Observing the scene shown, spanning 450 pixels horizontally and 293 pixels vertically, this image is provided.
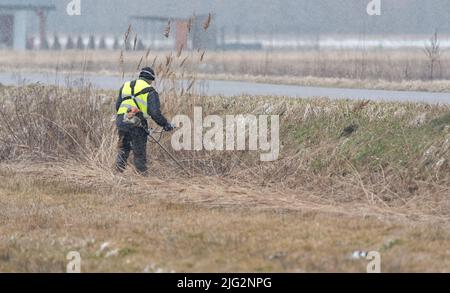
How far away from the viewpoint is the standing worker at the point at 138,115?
15914mm

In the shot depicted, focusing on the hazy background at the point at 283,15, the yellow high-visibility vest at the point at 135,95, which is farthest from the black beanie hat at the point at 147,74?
the hazy background at the point at 283,15

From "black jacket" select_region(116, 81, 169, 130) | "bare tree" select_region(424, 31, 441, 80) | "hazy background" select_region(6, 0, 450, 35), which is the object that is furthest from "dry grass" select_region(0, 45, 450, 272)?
"hazy background" select_region(6, 0, 450, 35)

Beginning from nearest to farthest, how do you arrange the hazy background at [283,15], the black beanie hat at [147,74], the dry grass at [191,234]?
the dry grass at [191,234], the black beanie hat at [147,74], the hazy background at [283,15]

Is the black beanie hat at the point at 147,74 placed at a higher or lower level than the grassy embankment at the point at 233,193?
higher

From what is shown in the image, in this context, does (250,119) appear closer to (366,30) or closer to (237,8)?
(366,30)

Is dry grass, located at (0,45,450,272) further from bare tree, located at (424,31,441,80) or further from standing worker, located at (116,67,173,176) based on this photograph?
bare tree, located at (424,31,441,80)

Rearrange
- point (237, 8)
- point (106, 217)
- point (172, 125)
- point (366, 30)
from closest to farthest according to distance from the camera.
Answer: point (106, 217)
point (172, 125)
point (366, 30)
point (237, 8)

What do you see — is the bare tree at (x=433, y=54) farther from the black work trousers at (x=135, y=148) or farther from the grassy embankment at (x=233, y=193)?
the black work trousers at (x=135, y=148)

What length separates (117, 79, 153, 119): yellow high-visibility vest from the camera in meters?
16.0

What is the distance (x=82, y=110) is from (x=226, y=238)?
711cm

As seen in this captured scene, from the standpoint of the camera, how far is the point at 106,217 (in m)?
13.2

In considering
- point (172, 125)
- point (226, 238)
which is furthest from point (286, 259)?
point (172, 125)
